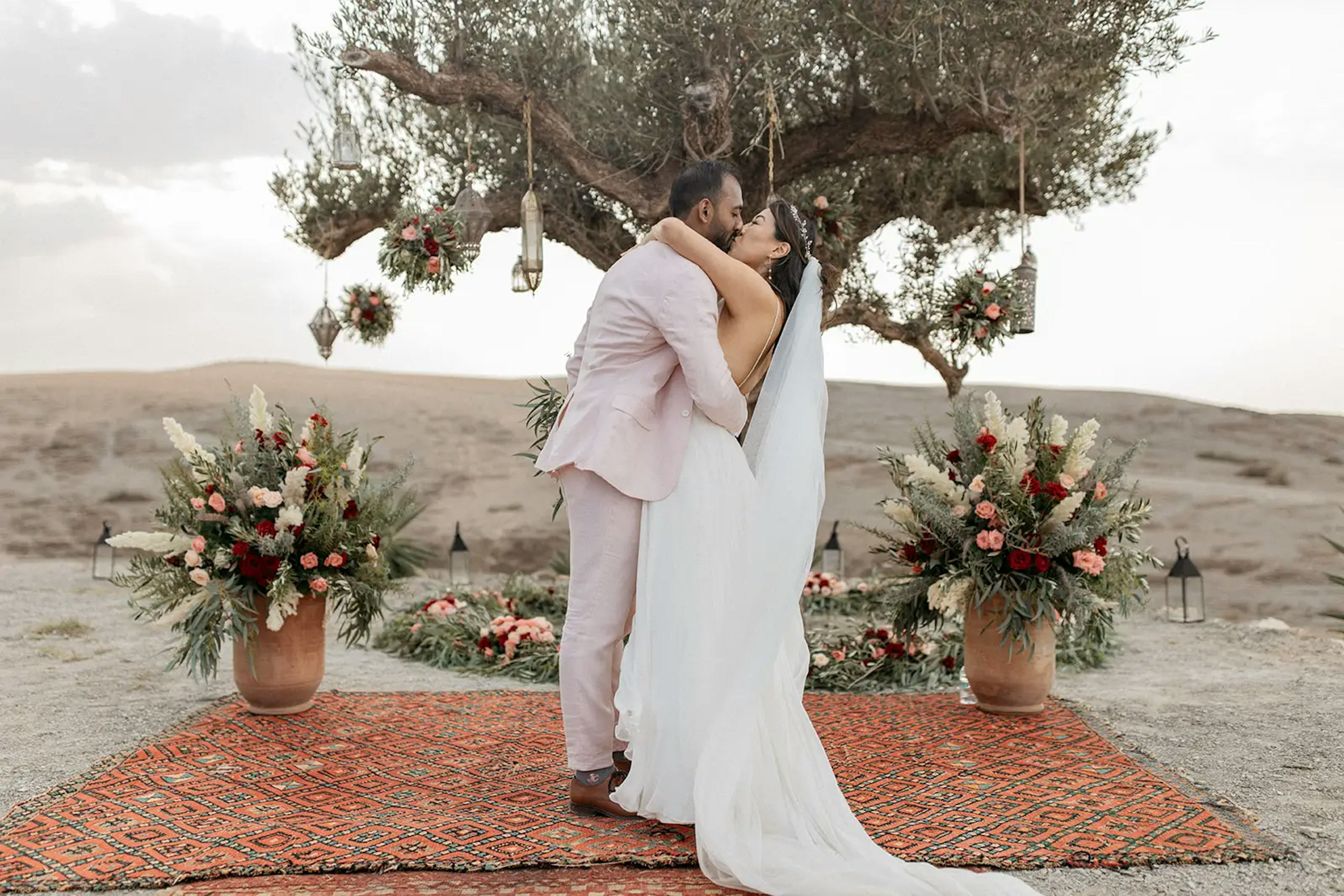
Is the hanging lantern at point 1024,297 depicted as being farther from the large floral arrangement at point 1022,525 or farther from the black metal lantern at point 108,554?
the black metal lantern at point 108,554

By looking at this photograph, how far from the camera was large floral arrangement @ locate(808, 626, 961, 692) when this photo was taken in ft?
22.1

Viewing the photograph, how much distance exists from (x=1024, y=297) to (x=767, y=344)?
3734 millimetres

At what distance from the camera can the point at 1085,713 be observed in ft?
18.9

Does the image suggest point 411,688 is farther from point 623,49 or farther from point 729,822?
point 623,49

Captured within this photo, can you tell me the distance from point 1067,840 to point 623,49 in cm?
673

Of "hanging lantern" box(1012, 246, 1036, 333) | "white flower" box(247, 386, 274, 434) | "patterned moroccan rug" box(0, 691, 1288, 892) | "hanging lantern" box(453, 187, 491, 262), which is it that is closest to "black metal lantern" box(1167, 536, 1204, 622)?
"hanging lantern" box(1012, 246, 1036, 333)

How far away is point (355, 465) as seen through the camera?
228 inches

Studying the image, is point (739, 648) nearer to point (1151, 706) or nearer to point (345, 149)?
point (1151, 706)

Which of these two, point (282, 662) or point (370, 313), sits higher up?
point (370, 313)

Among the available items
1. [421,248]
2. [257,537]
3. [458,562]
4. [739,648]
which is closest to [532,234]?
[421,248]

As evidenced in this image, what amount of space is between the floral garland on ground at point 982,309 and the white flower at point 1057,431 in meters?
1.53

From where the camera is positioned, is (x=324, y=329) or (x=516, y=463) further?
(x=516, y=463)

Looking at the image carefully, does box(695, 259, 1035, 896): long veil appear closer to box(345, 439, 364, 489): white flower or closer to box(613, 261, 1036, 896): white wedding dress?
box(613, 261, 1036, 896): white wedding dress

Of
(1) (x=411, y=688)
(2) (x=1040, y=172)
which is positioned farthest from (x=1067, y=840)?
(2) (x=1040, y=172)
